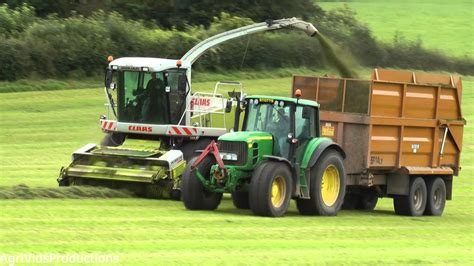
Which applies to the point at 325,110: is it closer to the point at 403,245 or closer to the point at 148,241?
the point at 403,245

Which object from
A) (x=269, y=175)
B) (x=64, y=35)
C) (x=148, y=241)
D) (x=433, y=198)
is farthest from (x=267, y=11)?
(x=148, y=241)

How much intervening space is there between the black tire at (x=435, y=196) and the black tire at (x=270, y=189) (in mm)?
3964

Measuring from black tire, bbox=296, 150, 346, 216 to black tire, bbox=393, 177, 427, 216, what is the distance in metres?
1.86

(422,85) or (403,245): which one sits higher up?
(422,85)

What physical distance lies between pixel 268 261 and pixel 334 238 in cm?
270

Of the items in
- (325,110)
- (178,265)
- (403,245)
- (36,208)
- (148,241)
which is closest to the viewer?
(178,265)

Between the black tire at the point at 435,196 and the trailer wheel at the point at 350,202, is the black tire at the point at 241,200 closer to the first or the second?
the trailer wheel at the point at 350,202

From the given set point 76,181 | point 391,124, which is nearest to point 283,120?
point 391,124

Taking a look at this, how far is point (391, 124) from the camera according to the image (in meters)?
18.2

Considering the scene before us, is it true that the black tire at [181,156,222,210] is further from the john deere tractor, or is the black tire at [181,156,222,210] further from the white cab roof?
the white cab roof

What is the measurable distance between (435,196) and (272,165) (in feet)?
15.5

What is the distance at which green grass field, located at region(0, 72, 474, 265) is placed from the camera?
12000 millimetres

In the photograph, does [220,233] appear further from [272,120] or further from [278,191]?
[272,120]

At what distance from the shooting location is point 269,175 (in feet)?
52.2
